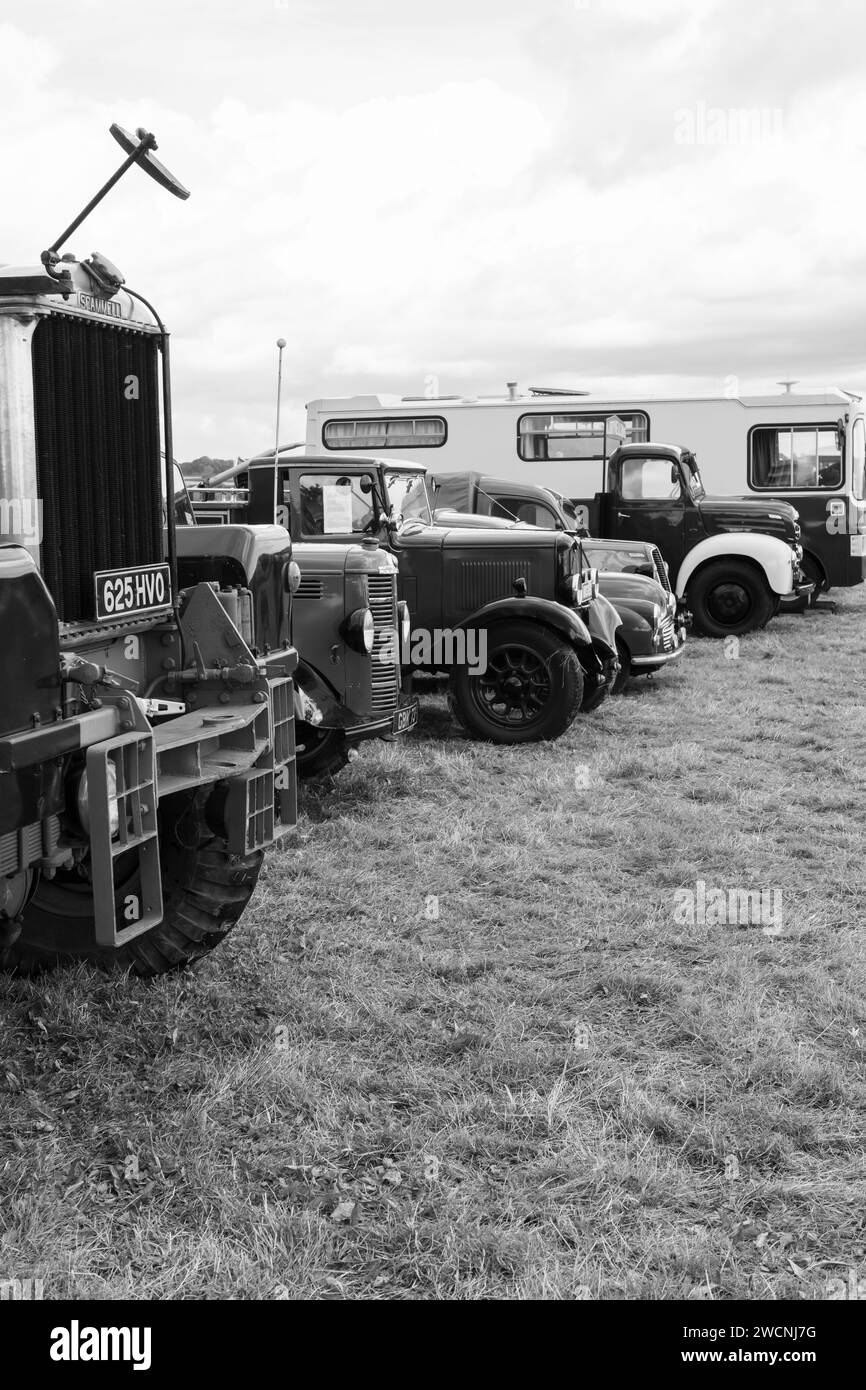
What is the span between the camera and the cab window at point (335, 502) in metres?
8.22

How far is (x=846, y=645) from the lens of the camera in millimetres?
13352

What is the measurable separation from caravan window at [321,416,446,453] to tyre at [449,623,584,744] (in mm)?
9030

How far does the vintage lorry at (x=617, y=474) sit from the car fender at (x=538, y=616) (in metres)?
5.17

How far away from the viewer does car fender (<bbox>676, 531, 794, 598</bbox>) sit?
14125 mm

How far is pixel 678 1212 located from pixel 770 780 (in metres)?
4.71

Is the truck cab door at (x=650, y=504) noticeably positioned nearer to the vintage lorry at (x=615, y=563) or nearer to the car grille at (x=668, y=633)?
the vintage lorry at (x=615, y=563)

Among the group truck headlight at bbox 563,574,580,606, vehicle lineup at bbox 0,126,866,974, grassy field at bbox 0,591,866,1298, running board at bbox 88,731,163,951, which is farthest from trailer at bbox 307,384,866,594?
running board at bbox 88,731,163,951

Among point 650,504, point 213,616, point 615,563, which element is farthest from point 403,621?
point 650,504

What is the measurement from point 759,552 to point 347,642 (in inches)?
339

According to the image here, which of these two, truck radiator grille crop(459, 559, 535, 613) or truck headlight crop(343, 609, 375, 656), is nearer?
truck headlight crop(343, 609, 375, 656)

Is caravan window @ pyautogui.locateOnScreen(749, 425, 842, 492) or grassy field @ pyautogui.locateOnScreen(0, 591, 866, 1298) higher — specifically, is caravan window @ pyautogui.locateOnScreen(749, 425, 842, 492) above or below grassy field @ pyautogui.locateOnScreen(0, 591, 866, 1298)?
above

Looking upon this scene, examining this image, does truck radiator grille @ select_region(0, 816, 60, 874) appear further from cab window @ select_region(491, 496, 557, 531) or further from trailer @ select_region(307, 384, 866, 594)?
trailer @ select_region(307, 384, 866, 594)

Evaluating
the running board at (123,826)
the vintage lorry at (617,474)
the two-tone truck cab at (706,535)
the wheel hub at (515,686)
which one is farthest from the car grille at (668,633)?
the running board at (123,826)
